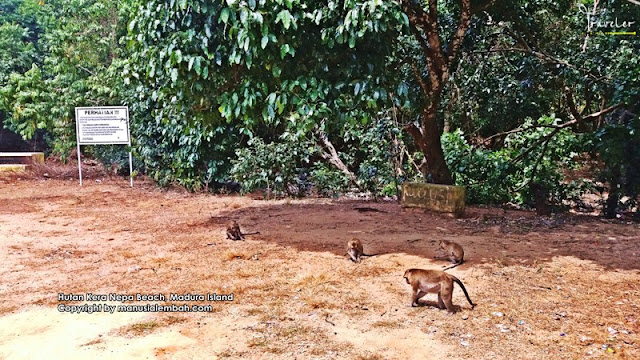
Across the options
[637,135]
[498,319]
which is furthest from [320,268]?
[637,135]

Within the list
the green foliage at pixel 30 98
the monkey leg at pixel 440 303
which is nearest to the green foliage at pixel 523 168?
the monkey leg at pixel 440 303

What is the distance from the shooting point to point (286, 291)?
4102mm

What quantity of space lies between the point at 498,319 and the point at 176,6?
4.20 metres

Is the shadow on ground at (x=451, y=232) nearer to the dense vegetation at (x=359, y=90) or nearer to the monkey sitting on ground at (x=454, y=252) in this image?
the monkey sitting on ground at (x=454, y=252)

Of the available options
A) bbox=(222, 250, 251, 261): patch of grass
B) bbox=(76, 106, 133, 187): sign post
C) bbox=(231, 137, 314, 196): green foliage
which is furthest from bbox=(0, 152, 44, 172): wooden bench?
bbox=(222, 250, 251, 261): patch of grass

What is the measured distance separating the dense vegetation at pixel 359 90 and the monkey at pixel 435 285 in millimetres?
2077

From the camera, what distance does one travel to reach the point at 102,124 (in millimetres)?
10805

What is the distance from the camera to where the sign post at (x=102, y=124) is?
35.4 ft

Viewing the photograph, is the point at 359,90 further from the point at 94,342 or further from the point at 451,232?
the point at 94,342

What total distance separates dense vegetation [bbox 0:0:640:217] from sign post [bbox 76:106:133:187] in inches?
13.1

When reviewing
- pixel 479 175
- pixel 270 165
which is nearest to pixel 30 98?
pixel 270 165

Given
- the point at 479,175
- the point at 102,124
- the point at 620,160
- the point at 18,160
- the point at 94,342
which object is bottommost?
the point at 94,342

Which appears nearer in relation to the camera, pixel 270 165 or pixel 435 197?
pixel 435 197

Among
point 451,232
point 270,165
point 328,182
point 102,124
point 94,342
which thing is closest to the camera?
point 94,342
